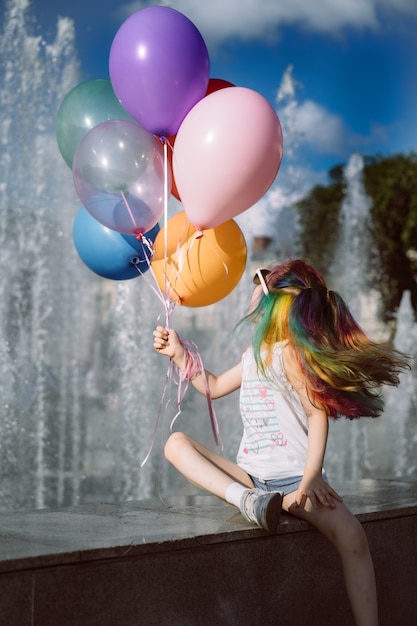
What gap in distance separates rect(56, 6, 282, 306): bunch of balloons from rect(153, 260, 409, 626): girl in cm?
28

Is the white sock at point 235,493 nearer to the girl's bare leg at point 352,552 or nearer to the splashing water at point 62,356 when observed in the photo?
the girl's bare leg at point 352,552

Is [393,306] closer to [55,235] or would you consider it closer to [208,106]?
[55,235]

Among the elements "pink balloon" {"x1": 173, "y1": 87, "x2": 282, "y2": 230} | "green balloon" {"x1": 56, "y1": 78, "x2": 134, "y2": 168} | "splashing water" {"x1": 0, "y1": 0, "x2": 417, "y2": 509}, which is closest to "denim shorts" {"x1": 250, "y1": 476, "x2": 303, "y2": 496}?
"pink balloon" {"x1": 173, "y1": 87, "x2": 282, "y2": 230}

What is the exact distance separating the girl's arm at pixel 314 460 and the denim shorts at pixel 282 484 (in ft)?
0.34

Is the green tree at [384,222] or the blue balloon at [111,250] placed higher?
the green tree at [384,222]

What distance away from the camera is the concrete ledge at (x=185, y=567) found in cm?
257

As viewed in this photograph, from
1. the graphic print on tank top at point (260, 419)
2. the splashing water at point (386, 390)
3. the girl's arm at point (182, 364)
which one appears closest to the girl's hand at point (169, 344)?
the girl's arm at point (182, 364)

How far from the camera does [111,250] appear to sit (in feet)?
12.8

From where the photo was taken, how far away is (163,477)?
8711mm

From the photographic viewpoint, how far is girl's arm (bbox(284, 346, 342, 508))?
3244 mm

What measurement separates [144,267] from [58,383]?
782 centimetres

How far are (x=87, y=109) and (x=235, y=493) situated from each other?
1843mm

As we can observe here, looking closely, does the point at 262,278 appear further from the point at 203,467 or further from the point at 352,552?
the point at 352,552

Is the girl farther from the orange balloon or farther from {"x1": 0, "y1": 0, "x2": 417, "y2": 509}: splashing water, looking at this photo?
{"x1": 0, "y1": 0, "x2": 417, "y2": 509}: splashing water
